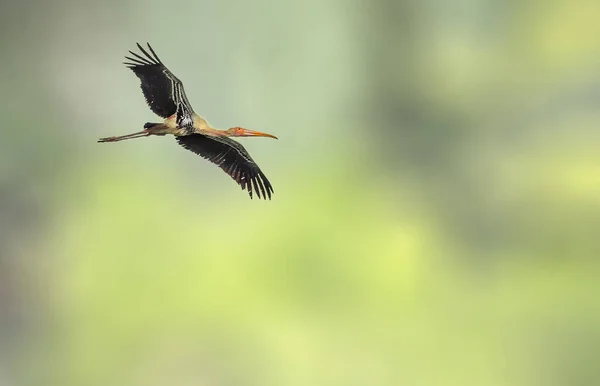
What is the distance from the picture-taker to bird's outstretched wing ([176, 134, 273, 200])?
5.77 feet

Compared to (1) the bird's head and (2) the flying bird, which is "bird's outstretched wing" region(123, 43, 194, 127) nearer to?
(2) the flying bird

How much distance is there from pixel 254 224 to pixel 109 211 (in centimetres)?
53

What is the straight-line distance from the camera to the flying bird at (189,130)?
1713 mm

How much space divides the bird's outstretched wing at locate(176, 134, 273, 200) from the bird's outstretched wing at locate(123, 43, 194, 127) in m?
0.08

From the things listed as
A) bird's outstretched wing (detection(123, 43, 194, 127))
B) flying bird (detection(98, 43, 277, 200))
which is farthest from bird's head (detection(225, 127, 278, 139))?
bird's outstretched wing (detection(123, 43, 194, 127))

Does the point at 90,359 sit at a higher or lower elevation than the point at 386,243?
lower

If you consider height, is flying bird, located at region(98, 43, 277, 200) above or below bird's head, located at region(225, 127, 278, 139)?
below

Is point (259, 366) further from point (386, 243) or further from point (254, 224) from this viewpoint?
point (386, 243)

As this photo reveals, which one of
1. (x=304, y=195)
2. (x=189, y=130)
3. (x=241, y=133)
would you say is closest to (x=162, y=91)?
(x=189, y=130)

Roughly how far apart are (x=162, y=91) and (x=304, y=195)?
1.96 ft

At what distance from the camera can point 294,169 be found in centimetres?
185

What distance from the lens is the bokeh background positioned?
5.65ft

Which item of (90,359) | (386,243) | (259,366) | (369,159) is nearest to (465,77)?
(369,159)

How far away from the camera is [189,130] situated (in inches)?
69.0
